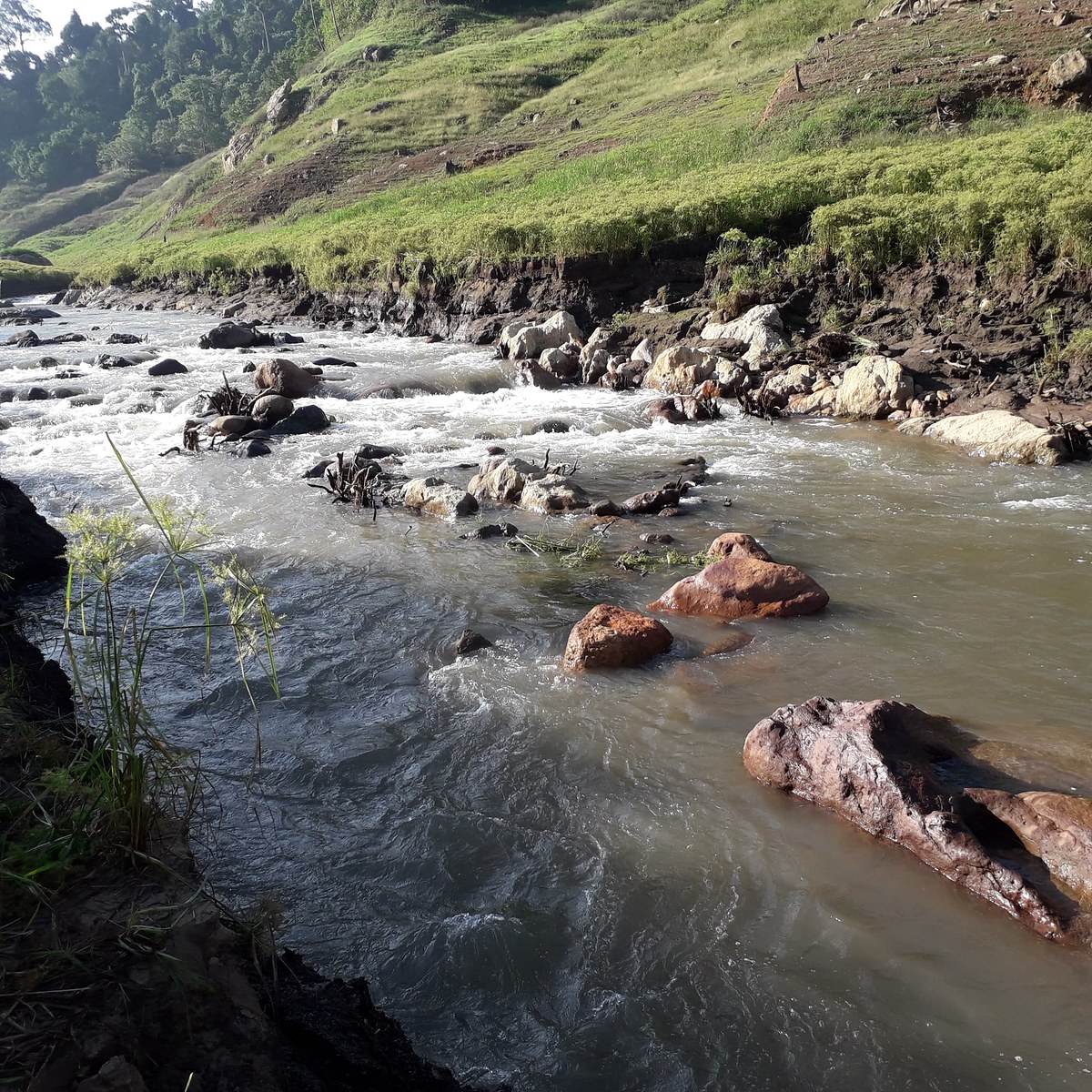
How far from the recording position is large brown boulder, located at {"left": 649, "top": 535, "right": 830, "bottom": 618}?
5.81 m

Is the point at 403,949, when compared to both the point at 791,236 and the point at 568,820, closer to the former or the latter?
the point at 568,820

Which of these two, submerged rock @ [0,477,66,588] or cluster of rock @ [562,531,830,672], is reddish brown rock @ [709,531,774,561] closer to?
cluster of rock @ [562,531,830,672]

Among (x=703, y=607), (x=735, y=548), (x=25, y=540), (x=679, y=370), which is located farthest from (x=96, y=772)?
(x=679, y=370)

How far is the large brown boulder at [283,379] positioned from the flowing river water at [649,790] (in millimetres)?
5211

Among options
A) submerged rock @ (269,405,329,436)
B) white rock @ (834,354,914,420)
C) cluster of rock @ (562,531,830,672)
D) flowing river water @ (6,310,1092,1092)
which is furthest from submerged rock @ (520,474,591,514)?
submerged rock @ (269,405,329,436)

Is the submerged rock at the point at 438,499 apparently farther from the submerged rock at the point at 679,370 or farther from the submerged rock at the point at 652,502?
the submerged rock at the point at 679,370

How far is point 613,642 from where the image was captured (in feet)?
17.1

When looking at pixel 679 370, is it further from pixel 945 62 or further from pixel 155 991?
pixel 945 62

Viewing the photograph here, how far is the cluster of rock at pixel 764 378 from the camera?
9.45 m

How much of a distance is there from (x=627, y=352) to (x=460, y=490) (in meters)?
6.92

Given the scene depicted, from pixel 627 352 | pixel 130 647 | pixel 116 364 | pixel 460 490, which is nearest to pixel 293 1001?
pixel 130 647

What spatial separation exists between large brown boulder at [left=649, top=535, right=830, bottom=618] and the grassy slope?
8.02 metres

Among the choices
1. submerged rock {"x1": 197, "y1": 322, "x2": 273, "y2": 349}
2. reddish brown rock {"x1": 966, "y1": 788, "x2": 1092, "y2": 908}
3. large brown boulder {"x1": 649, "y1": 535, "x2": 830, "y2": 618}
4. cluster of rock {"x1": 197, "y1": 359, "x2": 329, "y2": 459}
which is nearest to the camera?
reddish brown rock {"x1": 966, "y1": 788, "x2": 1092, "y2": 908}

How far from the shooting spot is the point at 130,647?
527 centimetres
